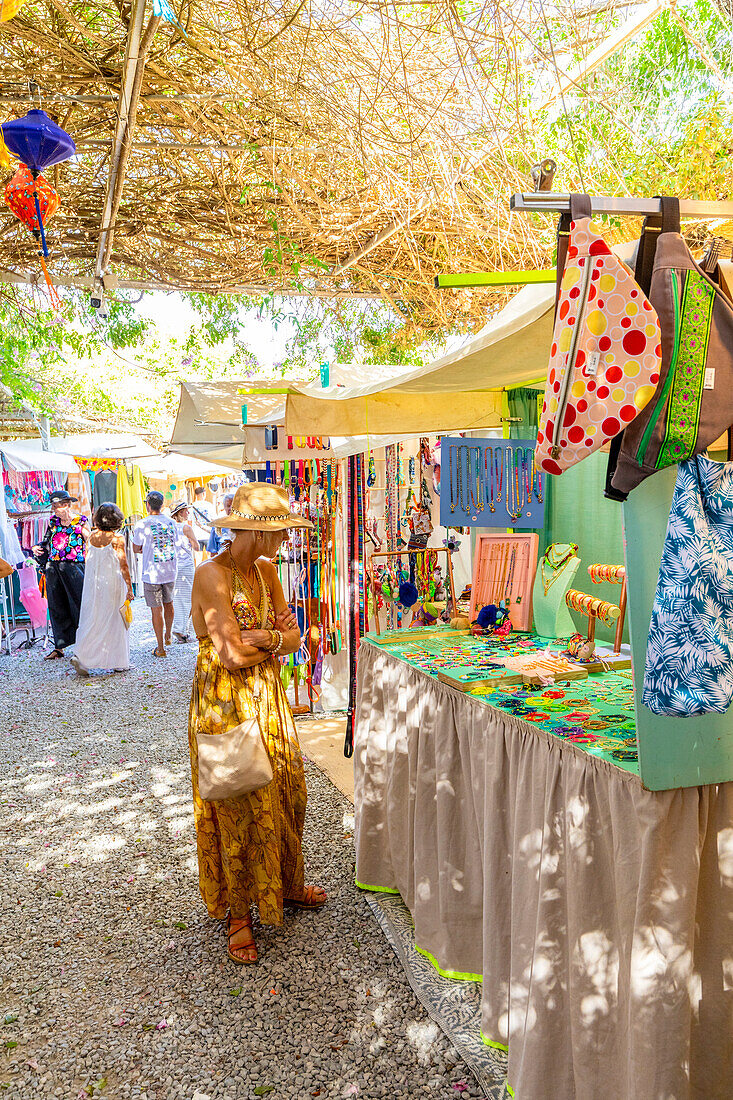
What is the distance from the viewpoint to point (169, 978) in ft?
8.84

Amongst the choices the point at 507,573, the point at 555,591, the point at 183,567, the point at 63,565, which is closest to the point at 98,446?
the point at 183,567

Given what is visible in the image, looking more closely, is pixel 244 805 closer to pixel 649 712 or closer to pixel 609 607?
pixel 609 607

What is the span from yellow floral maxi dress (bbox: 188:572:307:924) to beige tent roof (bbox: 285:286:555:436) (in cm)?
113

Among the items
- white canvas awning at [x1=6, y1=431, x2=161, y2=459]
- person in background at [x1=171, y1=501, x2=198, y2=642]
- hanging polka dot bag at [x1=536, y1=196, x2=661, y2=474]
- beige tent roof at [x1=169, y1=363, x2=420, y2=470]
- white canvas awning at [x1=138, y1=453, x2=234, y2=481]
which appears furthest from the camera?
Answer: white canvas awning at [x1=138, y1=453, x2=234, y2=481]

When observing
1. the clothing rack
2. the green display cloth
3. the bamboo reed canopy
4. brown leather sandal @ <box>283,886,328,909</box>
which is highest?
the bamboo reed canopy

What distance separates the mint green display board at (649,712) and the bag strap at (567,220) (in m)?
0.46

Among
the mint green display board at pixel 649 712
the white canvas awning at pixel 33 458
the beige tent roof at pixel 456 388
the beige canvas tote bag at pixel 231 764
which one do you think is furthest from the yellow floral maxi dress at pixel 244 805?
the white canvas awning at pixel 33 458

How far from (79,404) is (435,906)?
12.2m

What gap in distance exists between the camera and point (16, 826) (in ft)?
13.5

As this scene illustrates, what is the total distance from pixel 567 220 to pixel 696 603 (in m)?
0.79

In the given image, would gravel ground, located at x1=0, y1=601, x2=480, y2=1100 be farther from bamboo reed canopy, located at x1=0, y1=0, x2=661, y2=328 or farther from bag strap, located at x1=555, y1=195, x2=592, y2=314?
bamboo reed canopy, located at x1=0, y1=0, x2=661, y2=328

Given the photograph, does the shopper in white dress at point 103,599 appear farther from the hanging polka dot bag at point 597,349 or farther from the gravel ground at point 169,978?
the hanging polka dot bag at point 597,349

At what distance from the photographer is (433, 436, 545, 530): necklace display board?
11.5ft

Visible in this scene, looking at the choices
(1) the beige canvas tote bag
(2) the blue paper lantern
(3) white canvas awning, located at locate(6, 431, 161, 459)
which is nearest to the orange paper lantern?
(2) the blue paper lantern
